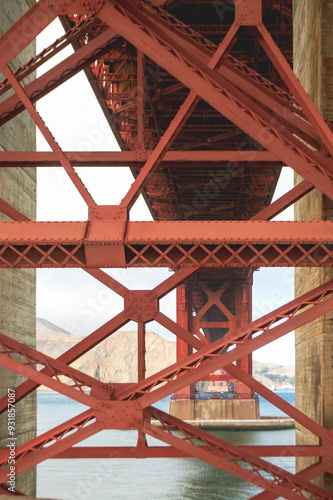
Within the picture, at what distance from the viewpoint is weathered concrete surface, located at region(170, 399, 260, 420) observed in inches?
2279

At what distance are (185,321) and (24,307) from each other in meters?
36.1

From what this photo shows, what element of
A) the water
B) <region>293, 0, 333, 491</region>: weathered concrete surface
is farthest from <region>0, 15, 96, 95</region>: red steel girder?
the water

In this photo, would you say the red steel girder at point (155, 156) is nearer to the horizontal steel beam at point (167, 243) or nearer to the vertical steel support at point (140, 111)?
the horizontal steel beam at point (167, 243)

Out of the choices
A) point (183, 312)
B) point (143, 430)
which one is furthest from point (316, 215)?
point (183, 312)

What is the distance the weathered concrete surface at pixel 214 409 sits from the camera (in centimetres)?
5788

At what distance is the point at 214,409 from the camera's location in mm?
59094

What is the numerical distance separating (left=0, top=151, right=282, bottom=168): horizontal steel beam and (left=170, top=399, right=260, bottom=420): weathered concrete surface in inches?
1728

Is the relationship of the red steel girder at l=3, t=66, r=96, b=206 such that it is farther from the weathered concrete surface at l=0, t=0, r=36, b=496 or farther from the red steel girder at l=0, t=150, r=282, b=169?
the weathered concrete surface at l=0, t=0, r=36, b=496

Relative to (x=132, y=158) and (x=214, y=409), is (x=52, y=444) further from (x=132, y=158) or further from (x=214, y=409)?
(x=214, y=409)

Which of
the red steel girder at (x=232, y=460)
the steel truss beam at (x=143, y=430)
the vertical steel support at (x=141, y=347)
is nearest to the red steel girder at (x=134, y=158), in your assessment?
the vertical steel support at (x=141, y=347)

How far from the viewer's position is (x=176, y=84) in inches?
878

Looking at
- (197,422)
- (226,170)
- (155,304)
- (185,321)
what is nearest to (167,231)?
(155,304)

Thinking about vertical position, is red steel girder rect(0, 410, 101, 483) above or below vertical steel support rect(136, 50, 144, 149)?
below

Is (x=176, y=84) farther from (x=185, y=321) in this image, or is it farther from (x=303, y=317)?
(x=185, y=321)
